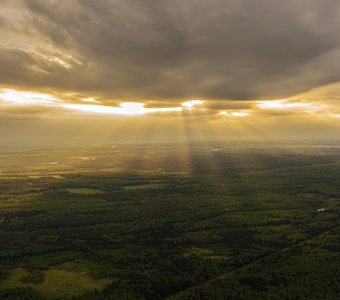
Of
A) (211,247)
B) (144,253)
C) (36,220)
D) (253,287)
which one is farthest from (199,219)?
(36,220)

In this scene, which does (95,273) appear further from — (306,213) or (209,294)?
(306,213)

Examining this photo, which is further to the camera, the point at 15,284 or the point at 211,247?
the point at 211,247

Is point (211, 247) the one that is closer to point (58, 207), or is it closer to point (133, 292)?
point (133, 292)

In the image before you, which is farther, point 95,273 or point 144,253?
point 144,253

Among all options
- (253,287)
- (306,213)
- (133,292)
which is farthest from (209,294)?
(306,213)

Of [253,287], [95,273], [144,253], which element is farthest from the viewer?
[144,253]

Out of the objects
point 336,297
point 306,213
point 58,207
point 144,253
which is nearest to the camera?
point 336,297

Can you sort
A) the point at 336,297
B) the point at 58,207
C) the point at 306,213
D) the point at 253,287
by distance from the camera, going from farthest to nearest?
the point at 58,207
the point at 306,213
the point at 253,287
the point at 336,297

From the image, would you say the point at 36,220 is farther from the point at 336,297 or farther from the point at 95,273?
the point at 336,297
